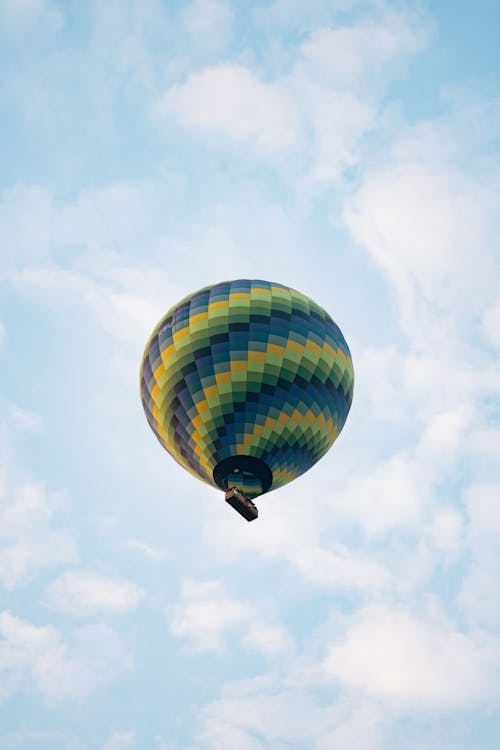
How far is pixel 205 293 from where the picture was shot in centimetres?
4200

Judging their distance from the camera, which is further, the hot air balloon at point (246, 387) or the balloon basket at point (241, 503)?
the hot air balloon at point (246, 387)

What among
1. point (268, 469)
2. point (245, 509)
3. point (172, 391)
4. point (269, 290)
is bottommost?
point (245, 509)

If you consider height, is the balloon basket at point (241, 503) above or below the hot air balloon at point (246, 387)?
below

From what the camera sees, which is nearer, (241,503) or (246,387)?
(241,503)

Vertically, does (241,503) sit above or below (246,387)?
below

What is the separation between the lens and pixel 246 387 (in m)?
38.2

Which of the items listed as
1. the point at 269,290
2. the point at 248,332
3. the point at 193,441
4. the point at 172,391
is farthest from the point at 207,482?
the point at 269,290

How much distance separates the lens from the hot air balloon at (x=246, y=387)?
37938 mm

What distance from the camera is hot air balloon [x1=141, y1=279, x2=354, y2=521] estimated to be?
124ft

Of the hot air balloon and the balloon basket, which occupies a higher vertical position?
the hot air balloon

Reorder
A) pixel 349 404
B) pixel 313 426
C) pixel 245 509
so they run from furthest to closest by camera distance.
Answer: pixel 349 404
pixel 313 426
pixel 245 509

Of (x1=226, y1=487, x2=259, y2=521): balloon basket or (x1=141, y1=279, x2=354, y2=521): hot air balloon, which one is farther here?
(x1=141, y1=279, x2=354, y2=521): hot air balloon

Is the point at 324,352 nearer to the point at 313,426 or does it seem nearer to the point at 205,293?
the point at 313,426

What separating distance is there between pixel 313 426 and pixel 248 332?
5.61 meters
